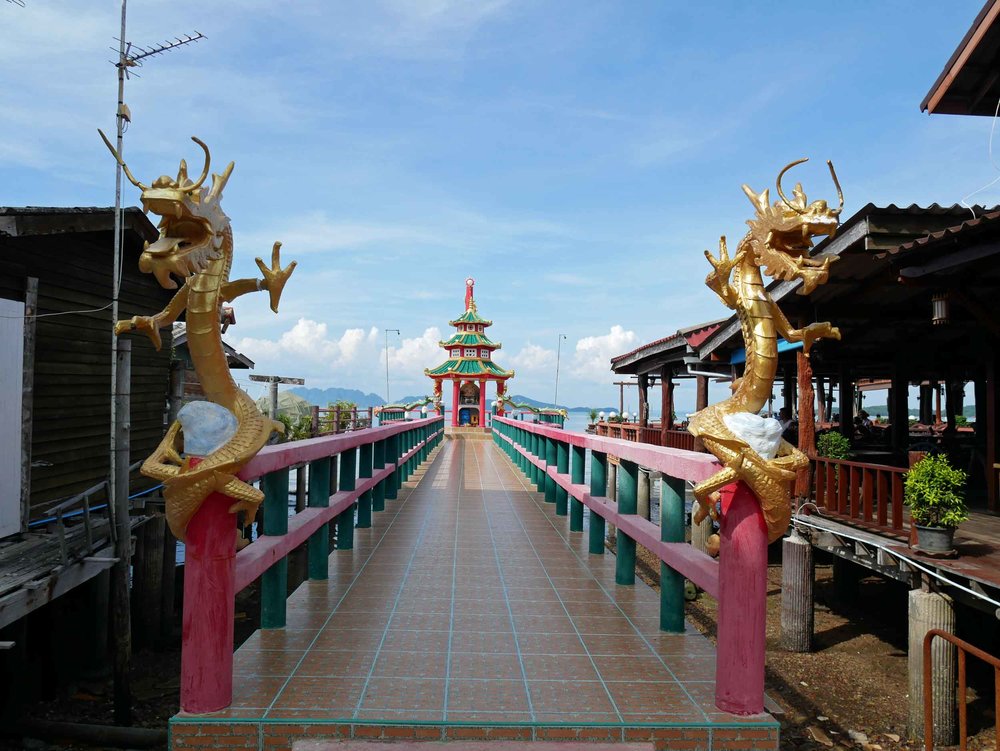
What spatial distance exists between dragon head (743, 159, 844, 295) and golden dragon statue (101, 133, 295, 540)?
223cm

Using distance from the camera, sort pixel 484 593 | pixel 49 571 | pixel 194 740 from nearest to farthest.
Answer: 1. pixel 194 740
2. pixel 484 593
3. pixel 49 571

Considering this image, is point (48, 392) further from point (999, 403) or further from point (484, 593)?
point (999, 403)

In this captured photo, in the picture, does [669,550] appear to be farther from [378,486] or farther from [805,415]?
[805,415]

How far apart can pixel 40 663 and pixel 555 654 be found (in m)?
6.63

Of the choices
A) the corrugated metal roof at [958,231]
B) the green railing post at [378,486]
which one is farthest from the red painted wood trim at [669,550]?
the corrugated metal roof at [958,231]

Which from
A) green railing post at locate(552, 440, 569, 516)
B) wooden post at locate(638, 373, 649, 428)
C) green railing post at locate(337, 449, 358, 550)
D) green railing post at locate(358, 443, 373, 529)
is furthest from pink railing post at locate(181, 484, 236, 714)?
wooden post at locate(638, 373, 649, 428)

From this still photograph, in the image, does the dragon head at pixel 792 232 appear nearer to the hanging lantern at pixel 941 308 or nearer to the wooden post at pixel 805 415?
the hanging lantern at pixel 941 308

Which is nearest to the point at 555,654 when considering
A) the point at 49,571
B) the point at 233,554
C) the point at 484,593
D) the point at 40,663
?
the point at 484,593

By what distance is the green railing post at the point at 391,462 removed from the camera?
952cm

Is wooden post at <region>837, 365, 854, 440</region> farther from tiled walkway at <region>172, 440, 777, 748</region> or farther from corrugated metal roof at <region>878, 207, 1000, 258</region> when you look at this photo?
tiled walkway at <region>172, 440, 777, 748</region>

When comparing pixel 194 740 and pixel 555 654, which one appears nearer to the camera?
pixel 194 740

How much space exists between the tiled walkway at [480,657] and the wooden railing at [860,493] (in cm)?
311

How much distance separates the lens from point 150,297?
11.7 metres

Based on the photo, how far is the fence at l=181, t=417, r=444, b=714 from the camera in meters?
2.96
